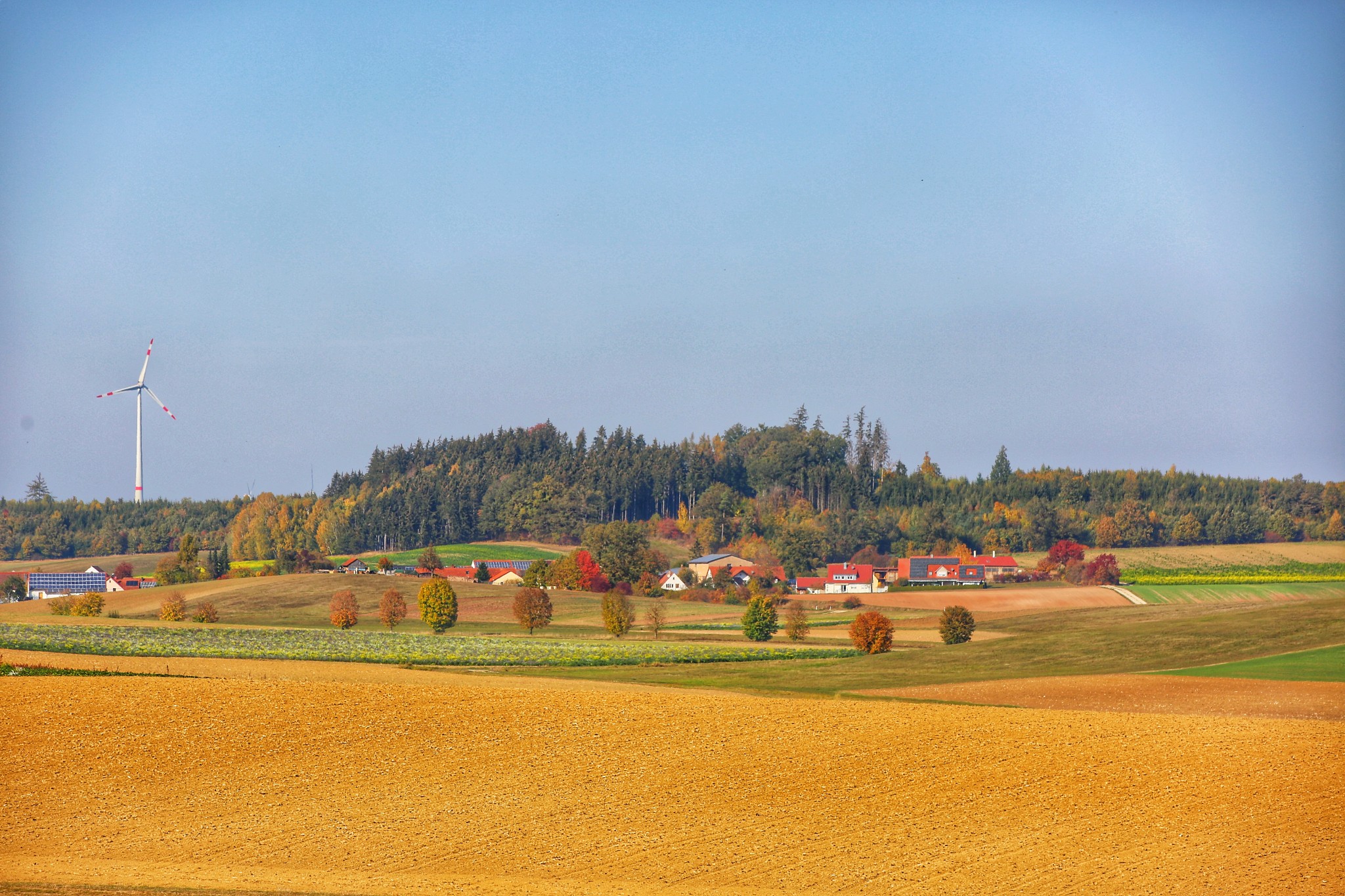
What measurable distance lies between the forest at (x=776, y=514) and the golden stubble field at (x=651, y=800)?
109 meters

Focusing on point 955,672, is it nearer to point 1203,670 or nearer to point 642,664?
point 1203,670

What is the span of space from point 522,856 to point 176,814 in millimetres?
7434

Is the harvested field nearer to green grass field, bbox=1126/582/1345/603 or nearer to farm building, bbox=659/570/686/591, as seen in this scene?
green grass field, bbox=1126/582/1345/603

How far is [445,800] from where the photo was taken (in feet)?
72.7

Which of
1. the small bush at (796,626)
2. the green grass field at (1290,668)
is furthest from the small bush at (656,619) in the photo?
the green grass field at (1290,668)

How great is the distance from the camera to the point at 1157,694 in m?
40.0

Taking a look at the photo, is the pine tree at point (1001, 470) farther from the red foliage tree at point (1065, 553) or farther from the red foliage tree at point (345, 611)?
the red foliage tree at point (345, 611)

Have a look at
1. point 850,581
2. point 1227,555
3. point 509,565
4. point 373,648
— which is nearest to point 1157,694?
point 373,648

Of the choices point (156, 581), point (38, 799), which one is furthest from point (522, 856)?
point (156, 581)

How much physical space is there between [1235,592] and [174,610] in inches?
3506

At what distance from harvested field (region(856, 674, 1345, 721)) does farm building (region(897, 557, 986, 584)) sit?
7269 centimetres

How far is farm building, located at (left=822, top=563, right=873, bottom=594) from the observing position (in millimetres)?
119312

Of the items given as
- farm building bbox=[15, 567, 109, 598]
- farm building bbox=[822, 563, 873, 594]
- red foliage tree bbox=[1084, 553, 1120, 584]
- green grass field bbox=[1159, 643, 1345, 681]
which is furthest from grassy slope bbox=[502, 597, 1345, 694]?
farm building bbox=[15, 567, 109, 598]

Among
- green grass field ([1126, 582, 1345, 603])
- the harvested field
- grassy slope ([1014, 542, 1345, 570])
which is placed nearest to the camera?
the harvested field
